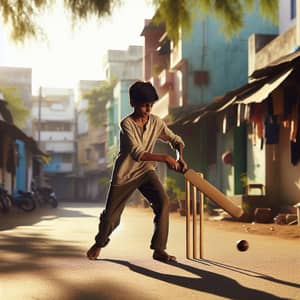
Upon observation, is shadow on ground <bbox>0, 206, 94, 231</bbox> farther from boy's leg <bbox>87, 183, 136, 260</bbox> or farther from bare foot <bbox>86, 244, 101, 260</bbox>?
boy's leg <bbox>87, 183, 136, 260</bbox>

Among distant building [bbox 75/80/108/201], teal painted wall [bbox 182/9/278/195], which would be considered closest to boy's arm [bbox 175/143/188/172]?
teal painted wall [bbox 182/9/278/195]

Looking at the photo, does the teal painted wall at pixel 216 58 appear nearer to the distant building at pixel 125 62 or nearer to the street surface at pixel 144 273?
the street surface at pixel 144 273

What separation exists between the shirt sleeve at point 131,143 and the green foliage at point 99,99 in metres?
46.8

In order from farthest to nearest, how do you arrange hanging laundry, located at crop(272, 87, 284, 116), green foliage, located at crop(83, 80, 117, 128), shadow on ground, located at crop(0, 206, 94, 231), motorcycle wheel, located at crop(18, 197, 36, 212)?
green foliage, located at crop(83, 80, 117, 128)
motorcycle wheel, located at crop(18, 197, 36, 212)
shadow on ground, located at crop(0, 206, 94, 231)
hanging laundry, located at crop(272, 87, 284, 116)

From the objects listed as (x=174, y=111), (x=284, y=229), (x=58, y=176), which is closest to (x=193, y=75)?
(x=174, y=111)

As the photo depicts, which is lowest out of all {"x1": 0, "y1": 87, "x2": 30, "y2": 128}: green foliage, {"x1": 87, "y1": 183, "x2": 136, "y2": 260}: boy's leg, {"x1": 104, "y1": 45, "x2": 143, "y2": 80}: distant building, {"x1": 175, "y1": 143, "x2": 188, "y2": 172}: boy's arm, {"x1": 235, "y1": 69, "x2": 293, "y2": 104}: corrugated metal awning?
{"x1": 87, "y1": 183, "x2": 136, "y2": 260}: boy's leg

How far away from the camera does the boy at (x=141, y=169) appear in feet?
18.4

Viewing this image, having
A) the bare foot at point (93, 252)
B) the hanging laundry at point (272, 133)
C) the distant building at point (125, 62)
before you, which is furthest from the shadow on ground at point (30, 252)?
the distant building at point (125, 62)

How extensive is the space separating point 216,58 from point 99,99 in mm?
27526

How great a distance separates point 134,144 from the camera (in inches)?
215

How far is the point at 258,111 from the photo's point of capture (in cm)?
1311

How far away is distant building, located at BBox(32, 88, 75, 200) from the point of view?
62.8 metres

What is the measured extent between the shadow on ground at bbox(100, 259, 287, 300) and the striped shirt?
898 mm

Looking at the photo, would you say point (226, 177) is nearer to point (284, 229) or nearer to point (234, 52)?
point (234, 52)
